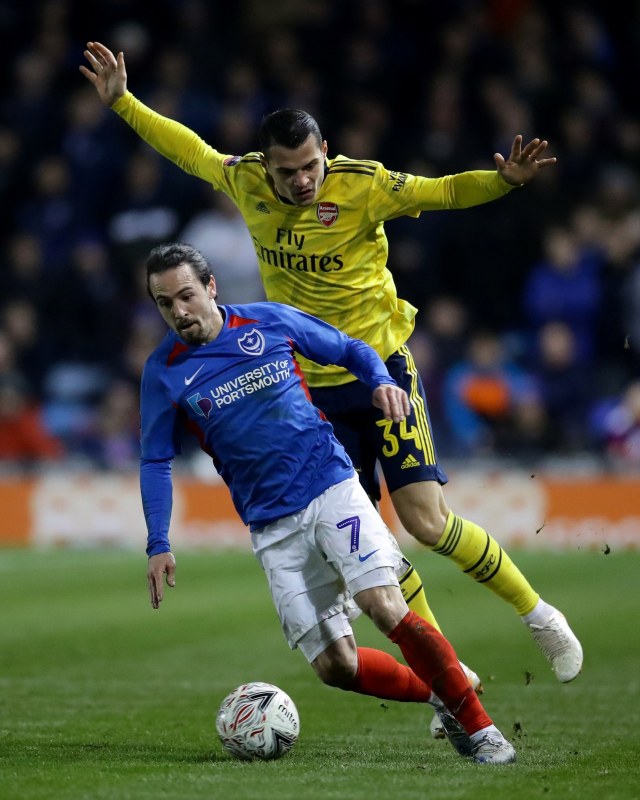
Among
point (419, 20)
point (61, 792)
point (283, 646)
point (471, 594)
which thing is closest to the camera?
point (61, 792)

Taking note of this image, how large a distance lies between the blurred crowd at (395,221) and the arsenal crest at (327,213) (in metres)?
8.15

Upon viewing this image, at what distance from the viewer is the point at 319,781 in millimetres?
5527

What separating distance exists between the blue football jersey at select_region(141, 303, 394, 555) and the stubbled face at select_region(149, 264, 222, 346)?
0.08 meters

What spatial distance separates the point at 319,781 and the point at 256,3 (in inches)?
622

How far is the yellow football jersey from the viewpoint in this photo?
7121mm

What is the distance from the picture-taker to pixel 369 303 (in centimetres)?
732

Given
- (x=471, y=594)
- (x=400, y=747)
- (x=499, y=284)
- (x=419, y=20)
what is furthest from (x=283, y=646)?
(x=419, y=20)

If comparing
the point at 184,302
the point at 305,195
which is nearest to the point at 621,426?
the point at 305,195

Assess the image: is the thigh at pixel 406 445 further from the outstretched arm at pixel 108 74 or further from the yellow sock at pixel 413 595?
the outstretched arm at pixel 108 74

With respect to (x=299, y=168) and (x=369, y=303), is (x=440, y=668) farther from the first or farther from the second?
(x=299, y=168)

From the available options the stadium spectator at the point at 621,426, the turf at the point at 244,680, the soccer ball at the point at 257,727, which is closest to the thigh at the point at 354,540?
the soccer ball at the point at 257,727

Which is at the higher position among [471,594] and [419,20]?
[419,20]

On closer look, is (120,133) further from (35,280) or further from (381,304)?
(381,304)

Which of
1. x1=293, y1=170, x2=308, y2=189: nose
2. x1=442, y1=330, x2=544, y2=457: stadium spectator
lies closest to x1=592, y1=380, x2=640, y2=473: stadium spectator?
x1=442, y1=330, x2=544, y2=457: stadium spectator
